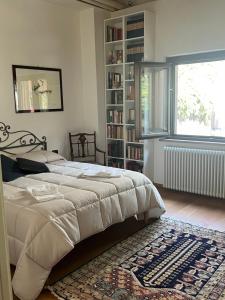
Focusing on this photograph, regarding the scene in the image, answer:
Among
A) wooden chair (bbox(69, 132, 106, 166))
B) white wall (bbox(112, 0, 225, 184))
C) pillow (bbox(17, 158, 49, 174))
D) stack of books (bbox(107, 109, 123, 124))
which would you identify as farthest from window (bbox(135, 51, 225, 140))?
pillow (bbox(17, 158, 49, 174))

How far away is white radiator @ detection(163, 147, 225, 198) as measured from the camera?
13.2ft

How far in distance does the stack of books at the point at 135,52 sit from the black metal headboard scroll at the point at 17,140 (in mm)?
1919

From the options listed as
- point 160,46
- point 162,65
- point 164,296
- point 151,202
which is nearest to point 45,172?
point 151,202

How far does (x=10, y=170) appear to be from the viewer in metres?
3.58

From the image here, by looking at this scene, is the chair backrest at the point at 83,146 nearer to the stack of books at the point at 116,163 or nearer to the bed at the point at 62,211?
the stack of books at the point at 116,163

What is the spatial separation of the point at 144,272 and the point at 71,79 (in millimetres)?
3526

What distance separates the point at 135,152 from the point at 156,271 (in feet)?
8.53

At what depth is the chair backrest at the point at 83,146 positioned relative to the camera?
16.6 ft

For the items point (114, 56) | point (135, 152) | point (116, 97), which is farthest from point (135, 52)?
point (135, 152)

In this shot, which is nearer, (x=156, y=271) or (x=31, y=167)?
(x=156, y=271)

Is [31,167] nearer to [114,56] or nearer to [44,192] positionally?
[44,192]

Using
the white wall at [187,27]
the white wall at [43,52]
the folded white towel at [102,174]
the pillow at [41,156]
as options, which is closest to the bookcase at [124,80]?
the white wall at [187,27]

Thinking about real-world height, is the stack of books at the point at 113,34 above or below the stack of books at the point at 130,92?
above

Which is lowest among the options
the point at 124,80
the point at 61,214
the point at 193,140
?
the point at 61,214
